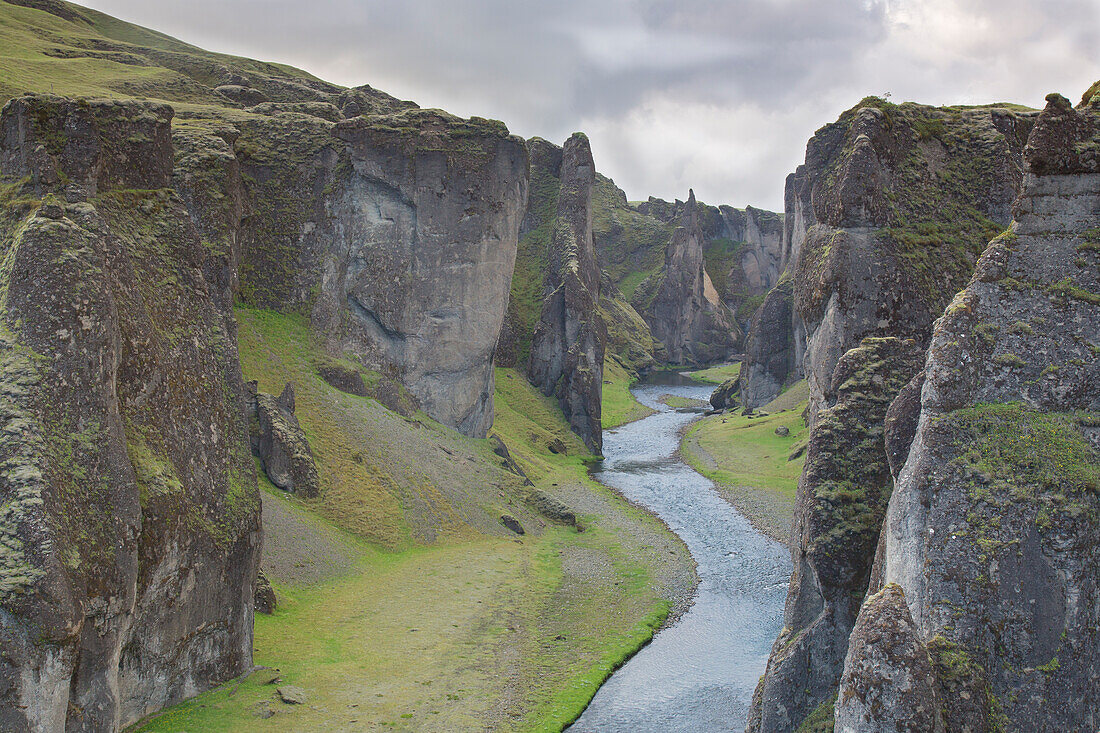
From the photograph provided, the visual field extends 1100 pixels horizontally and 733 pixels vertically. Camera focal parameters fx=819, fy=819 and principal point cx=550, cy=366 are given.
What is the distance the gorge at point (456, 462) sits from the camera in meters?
14.2

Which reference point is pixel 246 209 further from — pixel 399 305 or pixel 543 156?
pixel 543 156

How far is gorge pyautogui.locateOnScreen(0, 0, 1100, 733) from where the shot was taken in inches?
559

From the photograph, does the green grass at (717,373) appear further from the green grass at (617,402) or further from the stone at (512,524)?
the stone at (512,524)

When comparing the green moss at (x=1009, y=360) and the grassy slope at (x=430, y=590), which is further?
the grassy slope at (x=430, y=590)

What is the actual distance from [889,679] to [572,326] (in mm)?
78120

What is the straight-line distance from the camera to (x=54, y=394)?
19.7m

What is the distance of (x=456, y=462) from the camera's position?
5397cm

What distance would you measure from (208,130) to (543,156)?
64.5 m

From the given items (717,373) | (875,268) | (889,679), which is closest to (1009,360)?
(889,679)

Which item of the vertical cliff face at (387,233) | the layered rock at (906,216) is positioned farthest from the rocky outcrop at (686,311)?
the layered rock at (906,216)

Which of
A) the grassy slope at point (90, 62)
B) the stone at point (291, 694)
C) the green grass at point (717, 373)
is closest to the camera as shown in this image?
the stone at point (291, 694)

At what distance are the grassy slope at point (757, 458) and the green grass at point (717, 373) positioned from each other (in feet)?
182

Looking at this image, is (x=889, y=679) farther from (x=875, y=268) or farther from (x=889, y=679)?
(x=875, y=268)

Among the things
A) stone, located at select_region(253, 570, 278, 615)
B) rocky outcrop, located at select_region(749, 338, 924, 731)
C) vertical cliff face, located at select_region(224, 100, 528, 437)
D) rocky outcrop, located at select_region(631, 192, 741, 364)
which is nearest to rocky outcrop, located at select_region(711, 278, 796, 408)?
vertical cliff face, located at select_region(224, 100, 528, 437)
